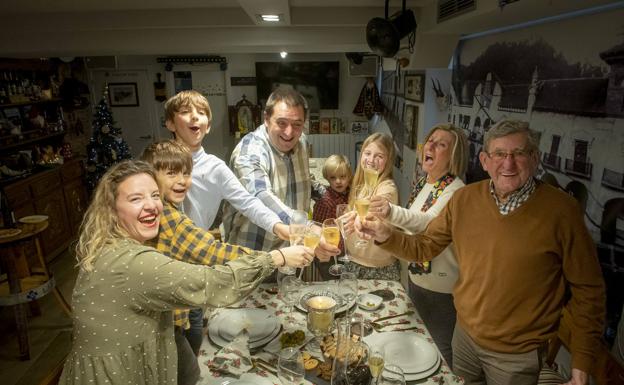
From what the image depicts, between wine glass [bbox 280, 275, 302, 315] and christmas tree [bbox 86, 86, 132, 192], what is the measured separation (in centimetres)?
510

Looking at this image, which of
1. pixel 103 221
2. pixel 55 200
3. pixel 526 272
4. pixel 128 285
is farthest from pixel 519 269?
pixel 55 200

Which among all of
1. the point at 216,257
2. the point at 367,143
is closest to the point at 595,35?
the point at 367,143

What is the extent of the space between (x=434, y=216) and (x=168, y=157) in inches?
53.1

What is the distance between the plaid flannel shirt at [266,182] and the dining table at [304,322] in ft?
1.24

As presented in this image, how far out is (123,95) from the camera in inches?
304

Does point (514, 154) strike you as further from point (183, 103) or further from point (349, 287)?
point (183, 103)

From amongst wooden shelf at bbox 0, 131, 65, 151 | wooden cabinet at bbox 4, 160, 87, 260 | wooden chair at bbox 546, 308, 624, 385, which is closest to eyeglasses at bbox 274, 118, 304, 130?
wooden chair at bbox 546, 308, 624, 385

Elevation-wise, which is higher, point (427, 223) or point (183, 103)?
point (183, 103)

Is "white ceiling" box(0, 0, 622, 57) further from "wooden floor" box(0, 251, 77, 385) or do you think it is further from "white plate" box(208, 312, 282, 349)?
"wooden floor" box(0, 251, 77, 385)

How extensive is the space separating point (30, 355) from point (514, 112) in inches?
158

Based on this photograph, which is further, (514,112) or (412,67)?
(412,67)

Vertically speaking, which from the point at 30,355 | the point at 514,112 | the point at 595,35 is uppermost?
the point at 595,35

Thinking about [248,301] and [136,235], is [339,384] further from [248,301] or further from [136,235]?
[136,235]

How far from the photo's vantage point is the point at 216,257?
5.65 ft
